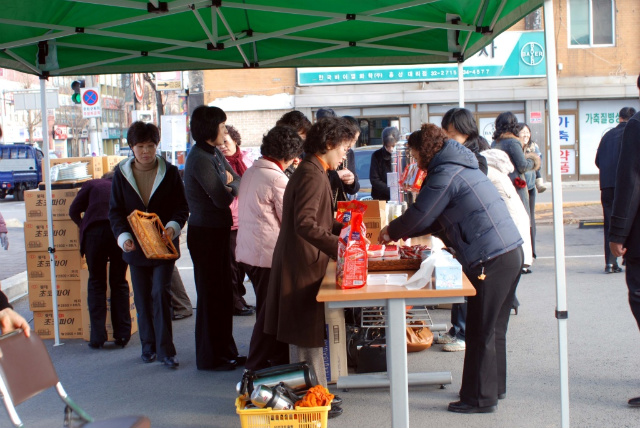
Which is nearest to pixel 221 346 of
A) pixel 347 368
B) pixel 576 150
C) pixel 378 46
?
pixel 347 368

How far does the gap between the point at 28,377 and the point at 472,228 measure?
8.49 feet

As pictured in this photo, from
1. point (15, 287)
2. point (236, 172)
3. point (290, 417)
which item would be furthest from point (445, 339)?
point (15, 287)

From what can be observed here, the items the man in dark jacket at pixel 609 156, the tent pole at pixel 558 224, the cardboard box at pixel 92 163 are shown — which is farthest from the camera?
the man in dark jacket at pixel 609 156

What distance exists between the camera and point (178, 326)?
753cm

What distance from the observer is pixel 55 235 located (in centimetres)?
700

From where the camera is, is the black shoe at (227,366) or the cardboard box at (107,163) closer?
the black shoe at (227,366)

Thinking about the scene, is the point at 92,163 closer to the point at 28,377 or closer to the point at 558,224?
the point at 28,377

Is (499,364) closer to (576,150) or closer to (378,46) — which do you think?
(378,46)

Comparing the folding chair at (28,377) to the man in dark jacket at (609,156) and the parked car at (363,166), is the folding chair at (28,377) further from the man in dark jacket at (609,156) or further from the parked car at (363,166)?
the parked car at (363,166)

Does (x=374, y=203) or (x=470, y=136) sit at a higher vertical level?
(x=470, y=136)

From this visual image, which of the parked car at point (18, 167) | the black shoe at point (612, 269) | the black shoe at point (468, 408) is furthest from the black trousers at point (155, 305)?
the parked car at point (18, 167)

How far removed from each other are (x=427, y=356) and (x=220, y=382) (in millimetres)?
1736

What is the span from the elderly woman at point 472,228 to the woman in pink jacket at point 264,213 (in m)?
0.96

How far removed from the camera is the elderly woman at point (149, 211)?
→ 5871 millimetres
